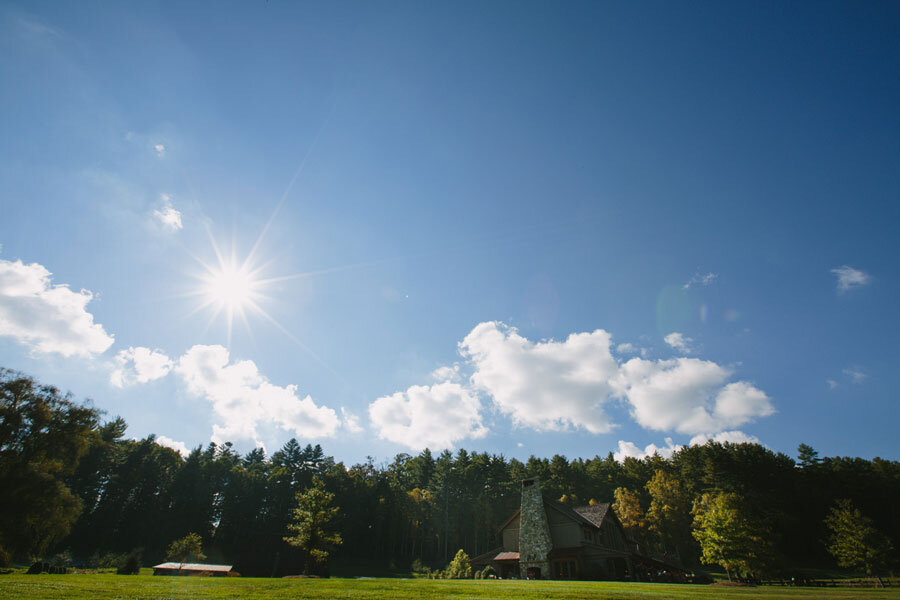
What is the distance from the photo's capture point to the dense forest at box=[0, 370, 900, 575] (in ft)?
184

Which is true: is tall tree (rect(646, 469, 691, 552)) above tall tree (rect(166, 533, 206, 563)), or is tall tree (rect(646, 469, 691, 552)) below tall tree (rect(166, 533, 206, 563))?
above

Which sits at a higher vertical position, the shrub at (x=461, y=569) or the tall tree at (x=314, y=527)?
the tall tree at (x=314, y=527)

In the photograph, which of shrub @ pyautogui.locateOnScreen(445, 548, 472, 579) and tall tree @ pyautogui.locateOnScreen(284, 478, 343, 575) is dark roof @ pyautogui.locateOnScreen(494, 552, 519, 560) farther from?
tall tree @ pyautogui.locateOnScreen(284, 478, 343, 575)

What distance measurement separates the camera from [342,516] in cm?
6594

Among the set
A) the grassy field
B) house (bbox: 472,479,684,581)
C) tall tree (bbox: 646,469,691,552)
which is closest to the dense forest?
tall tree (bbox: 646,469,691,552)

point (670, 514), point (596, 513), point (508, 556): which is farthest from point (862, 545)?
point (508, 556)

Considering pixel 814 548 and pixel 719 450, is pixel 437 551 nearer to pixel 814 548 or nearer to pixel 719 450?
pixel 719 450

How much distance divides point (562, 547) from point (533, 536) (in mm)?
3185

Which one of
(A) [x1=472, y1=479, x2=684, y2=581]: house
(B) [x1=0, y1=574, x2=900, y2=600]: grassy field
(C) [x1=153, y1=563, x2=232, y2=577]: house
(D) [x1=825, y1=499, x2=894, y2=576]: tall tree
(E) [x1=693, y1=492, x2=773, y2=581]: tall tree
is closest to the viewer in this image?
(B) [x1=0, y1=574, x2=900, y2=600]: grassy field

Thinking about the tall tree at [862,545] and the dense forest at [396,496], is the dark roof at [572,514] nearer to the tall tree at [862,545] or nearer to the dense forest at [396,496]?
the dense forest at [396,496]

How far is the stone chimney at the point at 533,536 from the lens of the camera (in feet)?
134

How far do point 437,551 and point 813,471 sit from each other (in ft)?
207

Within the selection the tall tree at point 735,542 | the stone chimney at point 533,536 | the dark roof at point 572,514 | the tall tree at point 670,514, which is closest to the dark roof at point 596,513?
the dark roof at point 572,514

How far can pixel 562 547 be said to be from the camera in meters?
42.6
